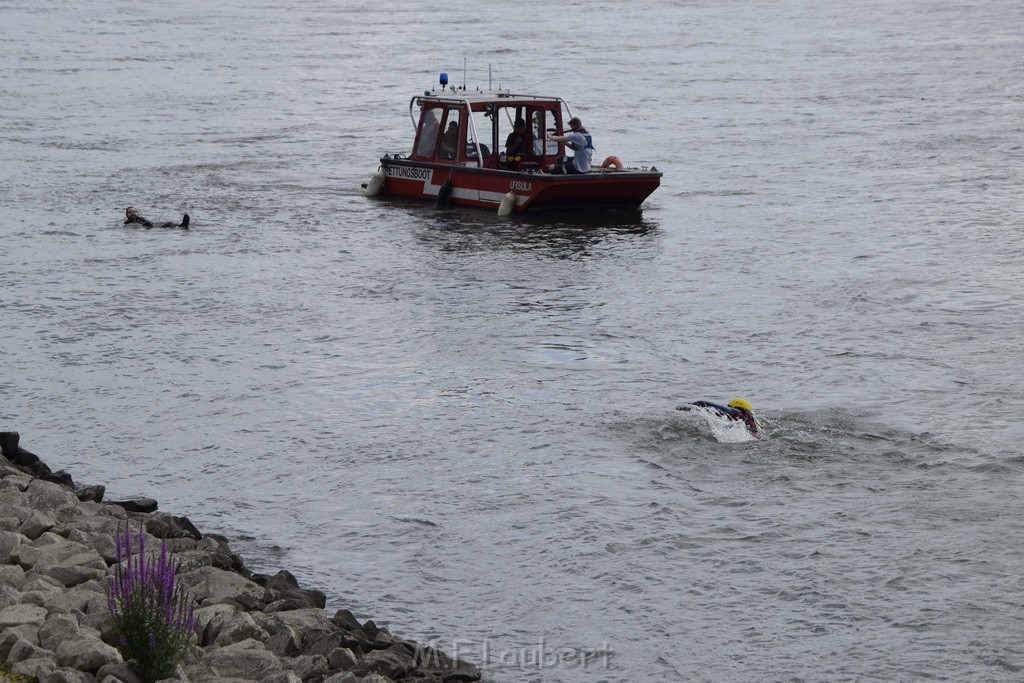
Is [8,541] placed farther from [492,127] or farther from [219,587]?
[492,127]

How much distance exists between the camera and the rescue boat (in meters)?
23.1

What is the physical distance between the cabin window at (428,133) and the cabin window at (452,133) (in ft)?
0.66

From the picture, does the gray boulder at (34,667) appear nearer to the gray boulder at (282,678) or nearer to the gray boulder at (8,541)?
the gray boulder at (282,678)

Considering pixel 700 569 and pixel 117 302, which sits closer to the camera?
pixel 700 569

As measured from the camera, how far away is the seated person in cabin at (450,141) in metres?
24.5

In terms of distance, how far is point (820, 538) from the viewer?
36.1 ft

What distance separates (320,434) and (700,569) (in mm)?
4702

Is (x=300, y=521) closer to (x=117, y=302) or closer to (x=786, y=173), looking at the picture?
(x=117, y=302)

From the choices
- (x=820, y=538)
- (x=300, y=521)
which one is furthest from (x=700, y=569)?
(x=300, y=521)

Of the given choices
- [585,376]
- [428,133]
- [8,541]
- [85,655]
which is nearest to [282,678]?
[85,655]

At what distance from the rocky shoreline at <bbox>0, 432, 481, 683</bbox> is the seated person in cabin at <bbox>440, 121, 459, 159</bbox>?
14.7 metres

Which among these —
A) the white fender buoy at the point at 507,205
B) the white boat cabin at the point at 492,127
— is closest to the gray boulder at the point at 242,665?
the white fender buoy at the point at 507,205

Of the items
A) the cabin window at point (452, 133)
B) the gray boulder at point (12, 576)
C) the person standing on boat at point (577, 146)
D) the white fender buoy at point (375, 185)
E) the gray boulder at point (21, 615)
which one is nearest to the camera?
the gray boulder at point (21, 615)

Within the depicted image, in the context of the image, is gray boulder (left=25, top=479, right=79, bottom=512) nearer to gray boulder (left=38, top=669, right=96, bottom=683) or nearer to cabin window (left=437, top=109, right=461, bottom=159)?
gray boulder (left=38, top=669, right=96, bottom=683)
